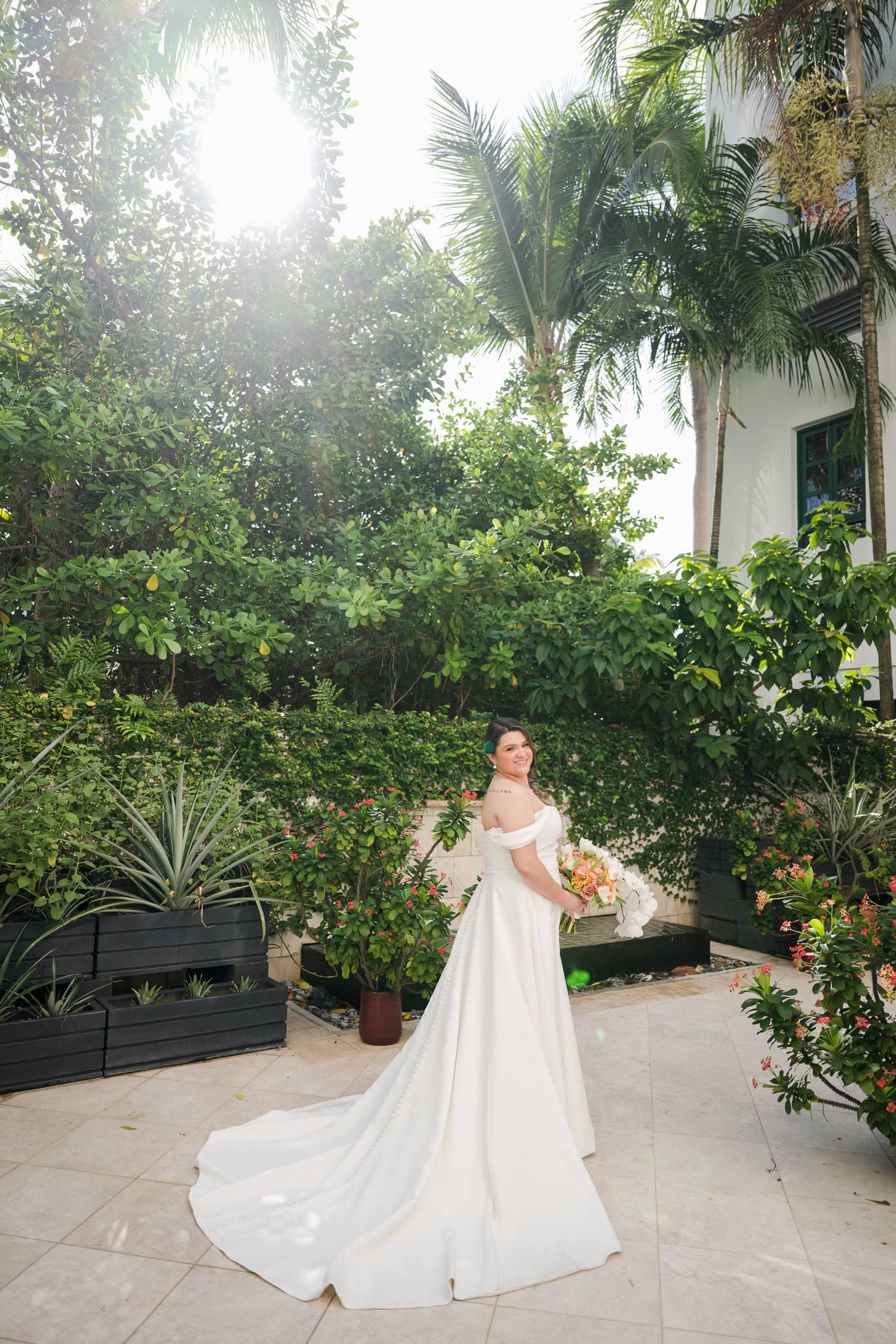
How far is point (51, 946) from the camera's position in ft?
15.8

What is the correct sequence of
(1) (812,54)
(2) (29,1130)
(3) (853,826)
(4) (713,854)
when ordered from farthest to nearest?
(1) (812,54) < (4) (713,854) < (3) (853,826) < (2) (29,1130)

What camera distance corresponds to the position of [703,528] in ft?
47.9

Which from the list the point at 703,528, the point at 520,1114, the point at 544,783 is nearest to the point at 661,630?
the point at 544,783

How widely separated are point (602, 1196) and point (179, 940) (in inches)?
106

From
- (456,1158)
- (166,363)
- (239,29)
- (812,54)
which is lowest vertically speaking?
(456,1158)

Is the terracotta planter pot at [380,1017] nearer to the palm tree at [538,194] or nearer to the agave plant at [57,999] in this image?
the agave plant at [57,999]

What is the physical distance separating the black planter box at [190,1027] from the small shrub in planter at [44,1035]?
0.10 meters

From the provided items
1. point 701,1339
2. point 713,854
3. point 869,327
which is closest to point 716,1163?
point 701,1339

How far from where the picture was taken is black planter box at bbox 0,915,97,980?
474 centimetres

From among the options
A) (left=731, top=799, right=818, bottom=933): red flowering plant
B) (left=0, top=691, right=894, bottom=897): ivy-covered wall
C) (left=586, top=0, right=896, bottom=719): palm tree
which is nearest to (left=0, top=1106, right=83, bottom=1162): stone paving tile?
(left=0, top=691, right=894, bottom=897): ivy-covered wall

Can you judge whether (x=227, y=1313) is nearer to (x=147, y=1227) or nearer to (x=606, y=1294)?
(x=147, y=1227)

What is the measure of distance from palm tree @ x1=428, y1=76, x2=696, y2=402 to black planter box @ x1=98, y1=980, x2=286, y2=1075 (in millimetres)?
9848

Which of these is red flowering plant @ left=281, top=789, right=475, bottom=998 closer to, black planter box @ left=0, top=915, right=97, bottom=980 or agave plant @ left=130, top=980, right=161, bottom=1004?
agave plant @ left=130, top=980, right=161, bottom=1004

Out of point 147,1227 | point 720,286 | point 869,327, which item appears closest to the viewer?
point 147,1227
